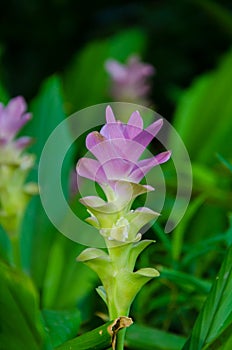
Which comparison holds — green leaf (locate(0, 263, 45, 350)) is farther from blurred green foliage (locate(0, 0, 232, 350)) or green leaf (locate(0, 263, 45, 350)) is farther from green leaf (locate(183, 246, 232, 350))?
green leaf (locate(183, 246, 232, 350))

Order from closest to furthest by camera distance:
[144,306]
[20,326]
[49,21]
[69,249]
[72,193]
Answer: [20,326] < [144,306] < [69,249] < [72,193] < [49,21]

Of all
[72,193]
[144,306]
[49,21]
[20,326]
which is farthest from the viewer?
[49,21]

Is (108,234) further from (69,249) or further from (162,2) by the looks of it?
(162,2)

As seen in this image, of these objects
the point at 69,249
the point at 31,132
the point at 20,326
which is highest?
the point at 20,326

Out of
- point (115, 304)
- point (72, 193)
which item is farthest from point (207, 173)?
point (115, 304)

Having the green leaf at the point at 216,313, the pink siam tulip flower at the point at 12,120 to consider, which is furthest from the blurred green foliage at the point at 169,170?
the pink siam tulip flower at the point at 12,120

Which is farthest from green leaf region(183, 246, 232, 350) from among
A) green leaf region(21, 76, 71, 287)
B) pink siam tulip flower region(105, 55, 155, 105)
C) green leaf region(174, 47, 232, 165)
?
pink siam tulip flower region(105, 55, 155, 105)

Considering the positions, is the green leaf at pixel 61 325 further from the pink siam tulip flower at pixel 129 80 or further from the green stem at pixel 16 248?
the pink siam tulip flower at pixel 129 80
